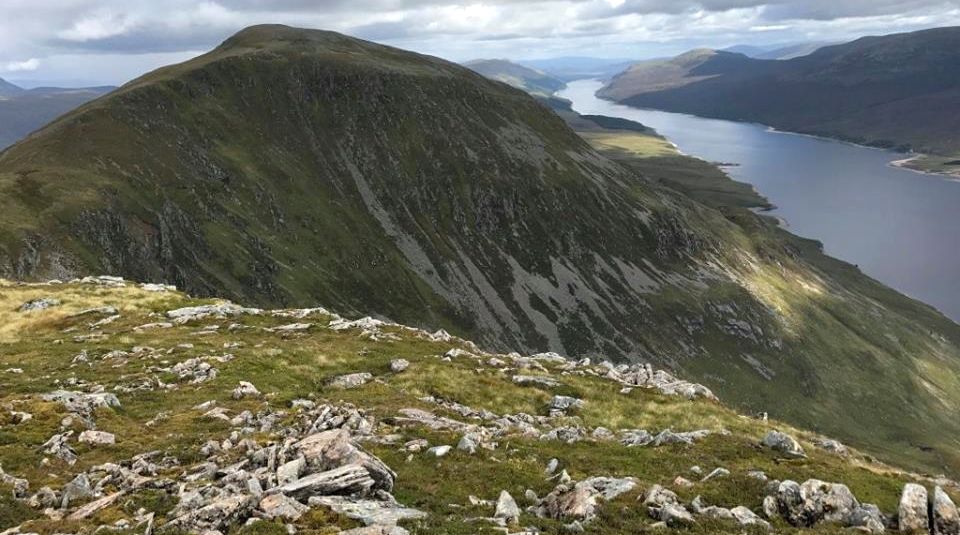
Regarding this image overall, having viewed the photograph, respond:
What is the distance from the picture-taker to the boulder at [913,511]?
2120cm

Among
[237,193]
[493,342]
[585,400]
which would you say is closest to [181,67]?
[237,193]

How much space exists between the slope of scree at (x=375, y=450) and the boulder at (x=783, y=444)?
0.08 metres

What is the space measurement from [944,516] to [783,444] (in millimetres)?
8806

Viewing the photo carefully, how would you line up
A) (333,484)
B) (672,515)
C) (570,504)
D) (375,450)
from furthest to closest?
1. (375,450)
2. (570,504)
3. (333,484)
4. (672,515)

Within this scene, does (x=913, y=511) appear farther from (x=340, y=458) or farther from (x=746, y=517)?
(x=340, y=458)

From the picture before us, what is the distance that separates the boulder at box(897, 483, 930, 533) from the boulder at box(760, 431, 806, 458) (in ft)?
21.5

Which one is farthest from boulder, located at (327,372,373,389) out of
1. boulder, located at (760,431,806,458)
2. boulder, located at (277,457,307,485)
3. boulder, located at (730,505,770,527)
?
boulder, located at (730,505,770,527)

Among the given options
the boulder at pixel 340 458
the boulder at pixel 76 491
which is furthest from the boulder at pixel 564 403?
the boulder at pixel 76 491

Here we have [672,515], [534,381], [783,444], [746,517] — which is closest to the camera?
[672,515]

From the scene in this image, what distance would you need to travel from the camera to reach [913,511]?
→ 2155 cm

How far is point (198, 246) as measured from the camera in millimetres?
125875

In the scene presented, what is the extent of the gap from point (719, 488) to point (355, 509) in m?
13.9

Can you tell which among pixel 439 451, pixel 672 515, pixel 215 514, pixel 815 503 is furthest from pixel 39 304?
pixel 815 503

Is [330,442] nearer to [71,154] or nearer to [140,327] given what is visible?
[140,327]
